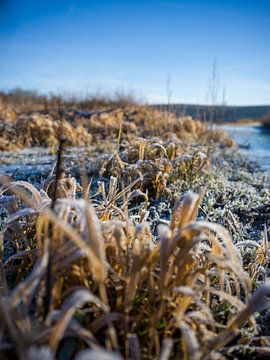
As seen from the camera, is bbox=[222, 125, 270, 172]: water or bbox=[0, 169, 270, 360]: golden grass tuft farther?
bbox=[222, 125, 270, 172]: water

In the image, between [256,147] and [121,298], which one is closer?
[121,298]

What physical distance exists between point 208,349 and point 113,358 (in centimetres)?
42

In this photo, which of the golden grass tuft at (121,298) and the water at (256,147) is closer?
the golden grass tuft at (121,298)

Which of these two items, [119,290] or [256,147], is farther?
[256,147]

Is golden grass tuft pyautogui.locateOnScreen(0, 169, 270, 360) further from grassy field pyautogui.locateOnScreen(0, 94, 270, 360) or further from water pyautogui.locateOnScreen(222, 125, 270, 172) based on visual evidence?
water pyautogui.locateOnScreen(222, 125, 270, 172)

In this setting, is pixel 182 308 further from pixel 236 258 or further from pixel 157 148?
pixel 157 148

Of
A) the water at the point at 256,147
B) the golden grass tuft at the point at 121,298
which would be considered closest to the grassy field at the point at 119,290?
the golden grass tuft at the point at 121,298

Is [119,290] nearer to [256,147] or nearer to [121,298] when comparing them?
[121,298]

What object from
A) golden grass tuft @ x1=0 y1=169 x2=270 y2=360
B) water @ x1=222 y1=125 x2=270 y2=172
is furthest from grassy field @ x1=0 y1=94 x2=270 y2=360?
water @ x1=222 y1=125 x2=270 y2=172

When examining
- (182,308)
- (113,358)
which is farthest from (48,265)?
(182,308)

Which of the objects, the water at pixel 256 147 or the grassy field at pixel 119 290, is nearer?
the grassy field at pixel 119 290

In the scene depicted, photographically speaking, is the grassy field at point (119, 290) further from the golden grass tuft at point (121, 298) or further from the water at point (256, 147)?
the water at point (256, 147)

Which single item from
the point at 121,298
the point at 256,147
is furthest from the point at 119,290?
the point at 256,147

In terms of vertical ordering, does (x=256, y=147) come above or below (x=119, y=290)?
above
